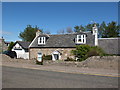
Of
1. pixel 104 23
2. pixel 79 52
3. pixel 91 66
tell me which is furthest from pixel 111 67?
pixel 104 23

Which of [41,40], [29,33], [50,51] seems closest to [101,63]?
[50,51]

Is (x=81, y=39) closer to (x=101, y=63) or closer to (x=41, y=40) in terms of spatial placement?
(x=41, y=40)

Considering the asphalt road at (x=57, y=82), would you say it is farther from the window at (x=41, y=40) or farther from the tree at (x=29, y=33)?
the tree at (x=29, y=33)

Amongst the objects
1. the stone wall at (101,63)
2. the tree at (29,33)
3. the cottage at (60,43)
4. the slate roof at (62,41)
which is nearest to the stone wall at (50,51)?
the cottage at (60,43)

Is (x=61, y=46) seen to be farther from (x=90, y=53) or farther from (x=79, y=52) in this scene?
(x=90, y=53)

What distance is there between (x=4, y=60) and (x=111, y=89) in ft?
69.7

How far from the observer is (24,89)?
7.28 meters

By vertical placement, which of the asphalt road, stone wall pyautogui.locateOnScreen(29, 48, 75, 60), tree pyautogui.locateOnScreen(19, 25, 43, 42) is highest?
tree pyautogui.locateOnScreen(19, 25, 43, 42)

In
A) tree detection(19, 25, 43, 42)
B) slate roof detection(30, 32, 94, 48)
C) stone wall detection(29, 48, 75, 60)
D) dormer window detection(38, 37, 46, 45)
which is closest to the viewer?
stone wall detection(29, 48, 75, 60)

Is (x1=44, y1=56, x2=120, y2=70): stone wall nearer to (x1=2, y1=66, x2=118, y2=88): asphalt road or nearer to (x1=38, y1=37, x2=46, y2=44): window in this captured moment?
(x1=2, y1=66, x2=118, y2=88): asphalt road

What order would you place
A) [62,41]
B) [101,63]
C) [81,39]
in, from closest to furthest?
[101,63], [81,39], [62,41]

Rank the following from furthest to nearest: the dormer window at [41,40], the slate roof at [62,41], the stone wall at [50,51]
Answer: the dormer window at [41,40] → the slate roof at [62,41] → the stone wall at [50,51]

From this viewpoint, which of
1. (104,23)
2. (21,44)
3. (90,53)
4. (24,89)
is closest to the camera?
(24,89)

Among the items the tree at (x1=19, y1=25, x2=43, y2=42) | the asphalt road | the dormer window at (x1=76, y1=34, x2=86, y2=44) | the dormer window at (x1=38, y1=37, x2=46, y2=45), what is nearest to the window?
the dormer window at (x1=38, y1=37, x2=46, y2=45)
